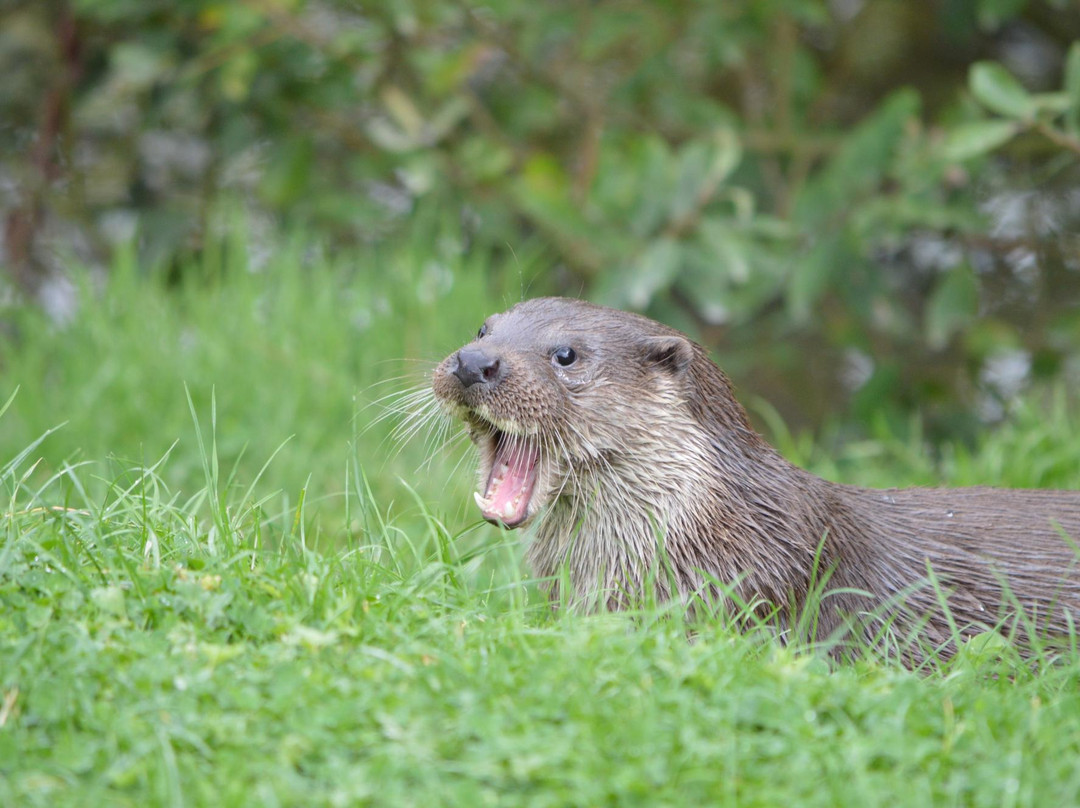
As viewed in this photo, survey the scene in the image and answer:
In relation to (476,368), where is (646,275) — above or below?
above

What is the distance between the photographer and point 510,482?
308 cm

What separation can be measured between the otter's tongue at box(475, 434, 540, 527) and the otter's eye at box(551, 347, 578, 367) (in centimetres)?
21

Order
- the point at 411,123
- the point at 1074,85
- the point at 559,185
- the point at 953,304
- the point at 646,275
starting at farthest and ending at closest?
the point at 411,123, the point at 559,185, the point at 953,304, the point at 646,275, the point at 1074,85

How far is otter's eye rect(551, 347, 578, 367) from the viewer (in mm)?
3164

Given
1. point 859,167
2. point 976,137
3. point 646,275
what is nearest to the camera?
point 976,137

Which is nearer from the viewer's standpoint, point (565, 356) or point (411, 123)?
point (565, 356)

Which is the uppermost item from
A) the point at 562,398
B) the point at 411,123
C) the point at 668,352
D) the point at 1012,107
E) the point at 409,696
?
the point at 1012,107

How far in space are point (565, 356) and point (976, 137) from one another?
2250mm

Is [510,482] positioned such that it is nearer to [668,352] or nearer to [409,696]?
[668,352]

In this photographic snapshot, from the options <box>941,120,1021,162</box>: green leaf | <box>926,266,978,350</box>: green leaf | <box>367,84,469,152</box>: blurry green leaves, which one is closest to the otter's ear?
<box>941,120,1021,162</box>: green leaf

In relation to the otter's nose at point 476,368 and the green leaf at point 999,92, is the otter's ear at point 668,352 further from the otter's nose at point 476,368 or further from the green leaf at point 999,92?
the green leaf at point 999,92

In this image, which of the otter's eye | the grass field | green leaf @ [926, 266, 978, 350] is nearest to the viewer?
the grass field

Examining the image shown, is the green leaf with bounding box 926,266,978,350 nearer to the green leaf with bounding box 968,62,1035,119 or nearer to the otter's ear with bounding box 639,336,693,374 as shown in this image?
the green leaf with bounding box 968,62,1035,119

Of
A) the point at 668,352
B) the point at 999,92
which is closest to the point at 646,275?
the point at 999,92
